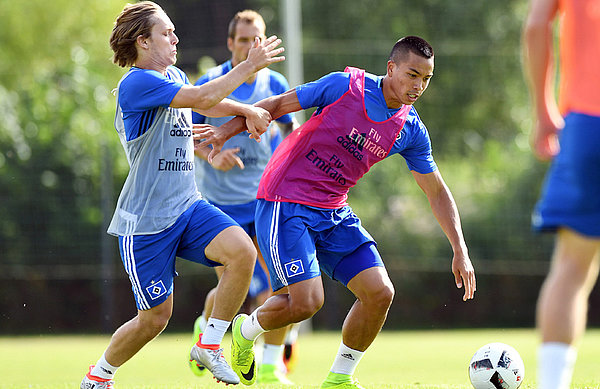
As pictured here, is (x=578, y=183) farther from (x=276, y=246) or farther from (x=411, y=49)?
(x=276, y=246)

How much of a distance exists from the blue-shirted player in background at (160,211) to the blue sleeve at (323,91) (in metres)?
0.32

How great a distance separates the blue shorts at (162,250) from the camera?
17.3ft

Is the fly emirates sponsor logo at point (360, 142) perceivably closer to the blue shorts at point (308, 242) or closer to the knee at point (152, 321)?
the blue shorts at point (308, 242)

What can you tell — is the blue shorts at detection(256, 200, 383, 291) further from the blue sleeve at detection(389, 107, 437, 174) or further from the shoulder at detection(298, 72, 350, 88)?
the shoulder at detection(298, 72, 350, 88)

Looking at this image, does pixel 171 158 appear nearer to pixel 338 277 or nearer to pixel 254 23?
pixel 338 277

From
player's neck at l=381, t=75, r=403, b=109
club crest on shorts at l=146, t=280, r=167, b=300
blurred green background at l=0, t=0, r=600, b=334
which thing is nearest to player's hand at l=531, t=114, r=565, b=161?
player's neck at l=381, t=75, r=403, b=109

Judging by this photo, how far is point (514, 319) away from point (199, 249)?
13.3m

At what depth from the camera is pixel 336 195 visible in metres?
5.68

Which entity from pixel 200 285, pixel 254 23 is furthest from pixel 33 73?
pixel 254 23

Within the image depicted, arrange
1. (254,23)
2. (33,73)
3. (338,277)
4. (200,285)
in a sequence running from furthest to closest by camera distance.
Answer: (33,73) → (200,285) → (254,23) → (338,277)

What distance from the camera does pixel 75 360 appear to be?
1082 cm

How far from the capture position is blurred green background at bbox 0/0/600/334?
16062mm

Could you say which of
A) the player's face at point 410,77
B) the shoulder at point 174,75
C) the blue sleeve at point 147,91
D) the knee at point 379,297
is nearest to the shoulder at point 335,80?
the player's face at point 410,77

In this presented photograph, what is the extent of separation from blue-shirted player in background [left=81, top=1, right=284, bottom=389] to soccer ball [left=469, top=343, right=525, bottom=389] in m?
1.64
